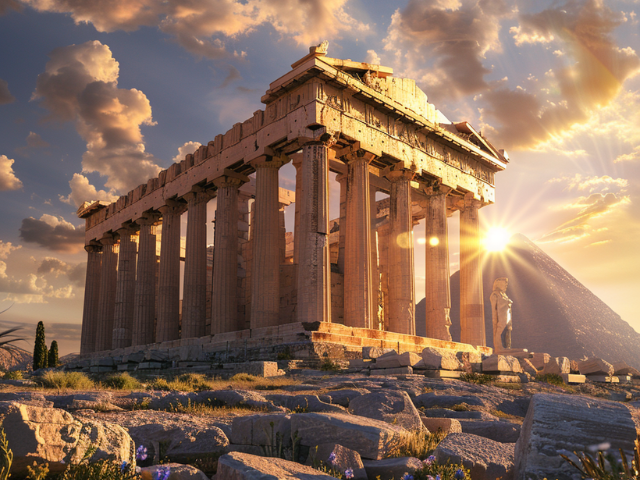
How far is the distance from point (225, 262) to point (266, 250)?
11.4ft

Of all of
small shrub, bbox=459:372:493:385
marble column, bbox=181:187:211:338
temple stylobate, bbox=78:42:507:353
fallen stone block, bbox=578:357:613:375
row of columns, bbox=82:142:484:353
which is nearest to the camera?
small shrub, bbox=459:372:493:385

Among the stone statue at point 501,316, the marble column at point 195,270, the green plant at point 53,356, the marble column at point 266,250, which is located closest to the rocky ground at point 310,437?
the marble column at point 266,250

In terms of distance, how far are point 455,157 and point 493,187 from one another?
4.24m

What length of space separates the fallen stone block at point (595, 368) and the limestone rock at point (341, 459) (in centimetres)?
2012

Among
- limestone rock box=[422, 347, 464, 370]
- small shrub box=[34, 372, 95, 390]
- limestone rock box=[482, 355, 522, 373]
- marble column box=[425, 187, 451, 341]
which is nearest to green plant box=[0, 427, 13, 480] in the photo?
small shrub box=[34, 372, 95, 390]

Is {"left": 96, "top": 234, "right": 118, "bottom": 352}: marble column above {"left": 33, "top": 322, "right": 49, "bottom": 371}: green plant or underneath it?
above

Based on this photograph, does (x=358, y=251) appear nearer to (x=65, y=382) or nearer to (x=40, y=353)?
(x=65, y=382)

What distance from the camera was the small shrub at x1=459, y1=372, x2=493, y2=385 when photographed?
16.6 metres

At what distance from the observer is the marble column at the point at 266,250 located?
24.9 meters

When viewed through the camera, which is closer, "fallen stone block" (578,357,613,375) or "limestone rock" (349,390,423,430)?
"limestone rock" (349,390,423,430)

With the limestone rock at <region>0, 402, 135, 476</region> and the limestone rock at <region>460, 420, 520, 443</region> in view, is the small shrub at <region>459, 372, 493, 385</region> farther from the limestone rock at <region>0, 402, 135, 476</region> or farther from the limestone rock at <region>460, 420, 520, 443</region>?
the limestone rock at <region>0, 402, 135, 476</region>

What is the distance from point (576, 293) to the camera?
95438 mm

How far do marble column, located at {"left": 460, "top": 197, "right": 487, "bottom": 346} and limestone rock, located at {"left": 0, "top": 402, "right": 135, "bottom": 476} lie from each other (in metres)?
28.1

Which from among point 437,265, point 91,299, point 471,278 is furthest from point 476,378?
point 91,299
